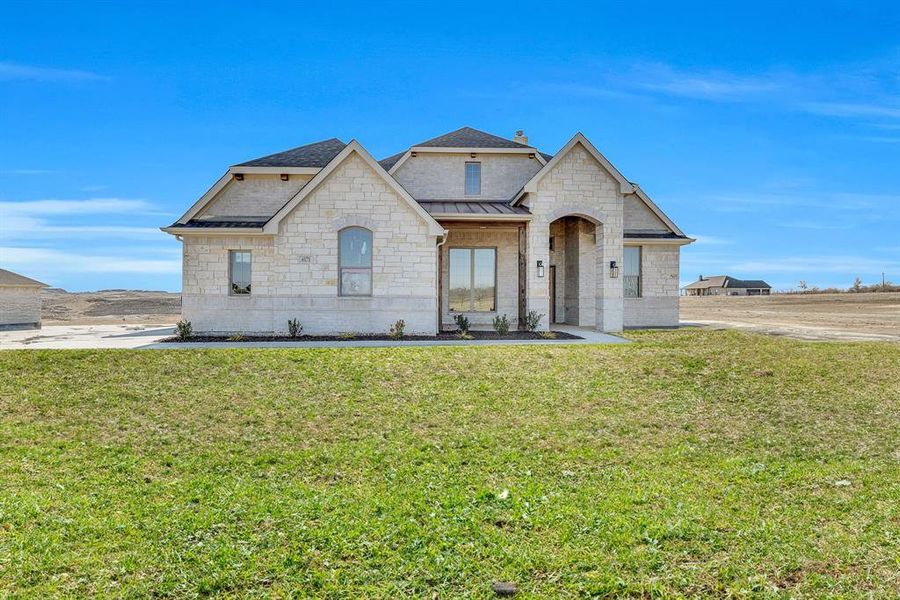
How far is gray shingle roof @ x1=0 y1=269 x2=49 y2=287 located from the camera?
21.2m

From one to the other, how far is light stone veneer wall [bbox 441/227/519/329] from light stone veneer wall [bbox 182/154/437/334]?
9.31 ft

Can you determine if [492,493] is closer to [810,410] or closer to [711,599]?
[711,599]

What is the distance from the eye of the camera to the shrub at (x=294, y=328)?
16703 millimetres

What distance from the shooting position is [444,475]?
6500 millimetres

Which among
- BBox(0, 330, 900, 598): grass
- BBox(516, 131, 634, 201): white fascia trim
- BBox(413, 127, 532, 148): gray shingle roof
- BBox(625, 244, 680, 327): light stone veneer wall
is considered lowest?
BBox(0, 330, 900, 598): grass

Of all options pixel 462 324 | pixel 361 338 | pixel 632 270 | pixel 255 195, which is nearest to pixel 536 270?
pixel 462 324

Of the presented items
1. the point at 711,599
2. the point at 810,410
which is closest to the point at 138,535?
the point at 711,599

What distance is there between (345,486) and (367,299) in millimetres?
11189

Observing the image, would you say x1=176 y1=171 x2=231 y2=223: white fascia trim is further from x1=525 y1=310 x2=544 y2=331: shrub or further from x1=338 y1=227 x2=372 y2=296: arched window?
x1=525 y1=310 x2=544 y2=331: shrub

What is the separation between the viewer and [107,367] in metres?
11.3

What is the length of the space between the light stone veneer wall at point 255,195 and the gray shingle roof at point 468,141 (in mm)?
5407

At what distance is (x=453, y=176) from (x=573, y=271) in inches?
244

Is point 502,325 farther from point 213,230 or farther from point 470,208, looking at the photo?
point 213,230

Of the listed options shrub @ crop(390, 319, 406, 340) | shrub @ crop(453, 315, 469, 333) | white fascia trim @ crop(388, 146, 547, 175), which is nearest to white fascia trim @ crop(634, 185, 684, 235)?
white fascia trim @ crop(388, 146, 547, 175)
